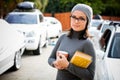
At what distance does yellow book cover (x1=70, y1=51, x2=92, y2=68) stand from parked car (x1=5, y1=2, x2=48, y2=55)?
10.1 meters

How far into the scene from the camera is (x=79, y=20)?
133 inches

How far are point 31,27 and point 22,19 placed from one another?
35.8 inches

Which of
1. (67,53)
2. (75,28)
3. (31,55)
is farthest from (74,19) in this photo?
(31,55)

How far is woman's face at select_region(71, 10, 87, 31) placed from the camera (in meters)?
3.38

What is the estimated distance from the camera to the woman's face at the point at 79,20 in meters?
3.38

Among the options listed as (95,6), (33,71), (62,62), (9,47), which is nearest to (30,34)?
(33,71)

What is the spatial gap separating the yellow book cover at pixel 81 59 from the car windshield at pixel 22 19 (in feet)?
37.6

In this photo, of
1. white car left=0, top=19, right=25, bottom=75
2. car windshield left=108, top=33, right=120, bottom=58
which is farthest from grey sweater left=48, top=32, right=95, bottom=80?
white car left=0, top=19, right=25, bottom=75

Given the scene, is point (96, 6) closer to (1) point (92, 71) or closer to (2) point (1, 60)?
(2) point (1, 60)

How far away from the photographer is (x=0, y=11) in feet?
78.1

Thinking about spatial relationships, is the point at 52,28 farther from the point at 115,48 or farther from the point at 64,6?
the point at 64,6

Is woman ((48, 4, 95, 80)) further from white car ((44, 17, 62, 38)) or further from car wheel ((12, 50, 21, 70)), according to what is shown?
white car ((44, 17, 62, 38))

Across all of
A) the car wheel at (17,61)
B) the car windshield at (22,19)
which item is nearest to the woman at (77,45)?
A: the car wheel at (17,61)

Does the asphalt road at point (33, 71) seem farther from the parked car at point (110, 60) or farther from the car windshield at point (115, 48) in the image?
the car windshield at point (115, 48)
